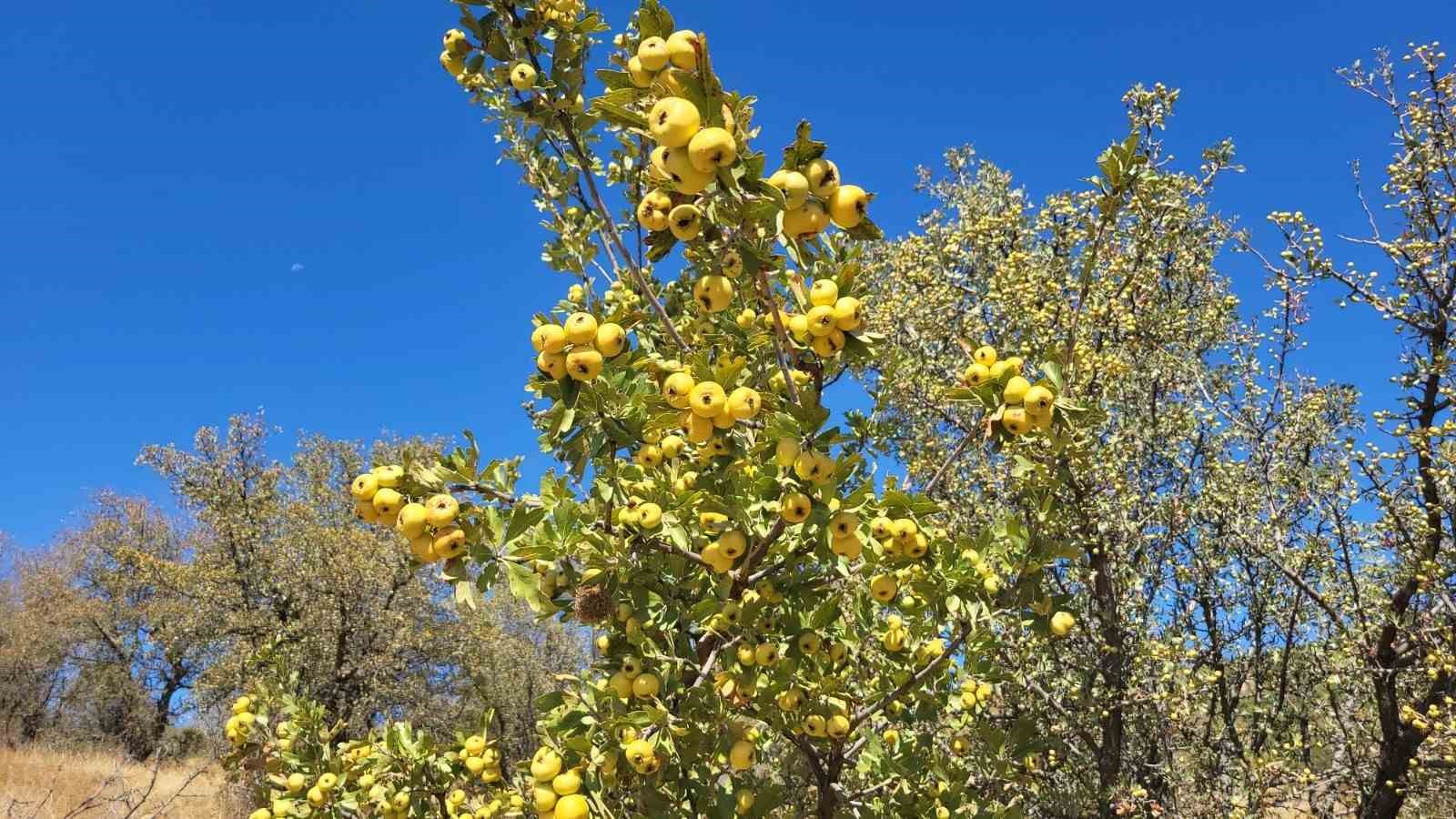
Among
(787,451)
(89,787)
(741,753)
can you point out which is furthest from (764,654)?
(89,787)

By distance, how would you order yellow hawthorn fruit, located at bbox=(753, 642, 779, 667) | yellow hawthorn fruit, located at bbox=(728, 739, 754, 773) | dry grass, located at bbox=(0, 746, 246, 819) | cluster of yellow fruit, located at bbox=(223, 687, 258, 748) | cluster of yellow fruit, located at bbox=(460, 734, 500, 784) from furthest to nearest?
dry grass, located at bbox=(0, 746, 246, 819), cluster of yellow fruit, located at bbox=(223, 687, 258, 748), cluster of yellow fruit, located at bbox=(460, 734, 500, 784), yellow hawthorn fruit, located at bbox=(728, 739, 754, 773), yellow hawthorn fruit, located at bbox=(753, 642, 779, 667)

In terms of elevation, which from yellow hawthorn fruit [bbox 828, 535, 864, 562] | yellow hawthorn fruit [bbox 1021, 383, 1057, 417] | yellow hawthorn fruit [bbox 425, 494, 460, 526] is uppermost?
yellow hawthorn fruit [bbox 1021, 383, 1057, 417]

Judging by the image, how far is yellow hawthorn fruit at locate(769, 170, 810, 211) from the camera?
1.86m

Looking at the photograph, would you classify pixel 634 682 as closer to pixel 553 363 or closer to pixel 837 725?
pixel 837 725

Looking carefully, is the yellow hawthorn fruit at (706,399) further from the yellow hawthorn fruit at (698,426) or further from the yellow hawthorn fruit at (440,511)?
the yellow hawthorn fruit at (440,511)

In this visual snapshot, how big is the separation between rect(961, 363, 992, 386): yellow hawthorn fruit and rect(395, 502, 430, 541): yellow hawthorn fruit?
165cm

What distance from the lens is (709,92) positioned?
182 centimetres

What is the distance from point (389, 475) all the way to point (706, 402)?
3.25 feet

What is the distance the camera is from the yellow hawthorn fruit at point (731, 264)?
2.19m

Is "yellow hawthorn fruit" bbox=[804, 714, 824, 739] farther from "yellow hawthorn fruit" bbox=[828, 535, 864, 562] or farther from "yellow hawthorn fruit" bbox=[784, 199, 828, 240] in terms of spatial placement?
"yellow hawthorn fruit" bbox=[784, 199, 828, 240]

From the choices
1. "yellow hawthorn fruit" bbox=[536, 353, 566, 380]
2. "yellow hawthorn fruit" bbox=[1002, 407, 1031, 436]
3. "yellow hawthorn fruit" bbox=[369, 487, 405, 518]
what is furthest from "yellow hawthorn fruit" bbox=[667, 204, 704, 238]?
"yellow hawthorn fruit" bbox=[369, 487, 405, 518]

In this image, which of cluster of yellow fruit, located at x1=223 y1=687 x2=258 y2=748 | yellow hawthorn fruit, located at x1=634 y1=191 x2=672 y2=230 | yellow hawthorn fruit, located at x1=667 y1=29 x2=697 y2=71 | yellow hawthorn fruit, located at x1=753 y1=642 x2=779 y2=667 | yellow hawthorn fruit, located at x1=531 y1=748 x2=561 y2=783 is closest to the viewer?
yellow hawthorn fruit, located at x1=667 y1=29 x2=697 y2=71

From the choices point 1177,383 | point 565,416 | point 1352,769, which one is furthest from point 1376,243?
point 565,416

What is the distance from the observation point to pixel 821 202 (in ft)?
6.53
